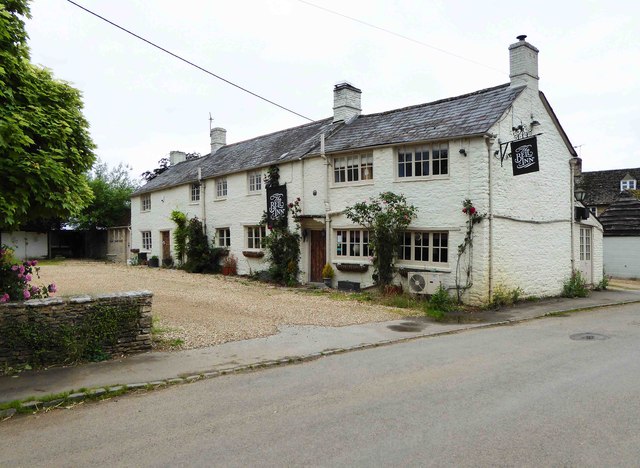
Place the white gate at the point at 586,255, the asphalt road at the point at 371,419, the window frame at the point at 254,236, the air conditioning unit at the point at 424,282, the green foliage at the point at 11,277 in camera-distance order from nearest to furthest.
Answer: the asphalt road at the point at 371,419 < the green foliage at the point at 11,277 < the air conditioning unit at the point at 424,282 < the white gate at the point at 586,255 < the window frame at the point at 254,236

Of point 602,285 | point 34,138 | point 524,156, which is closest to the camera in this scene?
point 34,138

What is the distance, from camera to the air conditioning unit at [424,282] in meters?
14.4

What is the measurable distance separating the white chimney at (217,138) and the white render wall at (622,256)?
22.2 meters

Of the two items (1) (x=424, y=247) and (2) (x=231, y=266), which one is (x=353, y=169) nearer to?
(1) (x=424, y=247)

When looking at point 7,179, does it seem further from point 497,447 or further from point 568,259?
point 568,259

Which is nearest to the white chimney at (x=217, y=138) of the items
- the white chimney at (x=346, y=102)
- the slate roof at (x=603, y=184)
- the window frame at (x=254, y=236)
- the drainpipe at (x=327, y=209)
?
the window frame at (x=254, y=236)

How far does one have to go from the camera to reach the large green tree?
20.2 feet

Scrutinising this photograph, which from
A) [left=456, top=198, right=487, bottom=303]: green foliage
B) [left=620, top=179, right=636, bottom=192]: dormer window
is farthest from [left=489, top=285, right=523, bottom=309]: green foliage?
[left=620, top=179, right=636, bottom=192]: dormer window

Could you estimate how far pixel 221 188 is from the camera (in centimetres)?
2381

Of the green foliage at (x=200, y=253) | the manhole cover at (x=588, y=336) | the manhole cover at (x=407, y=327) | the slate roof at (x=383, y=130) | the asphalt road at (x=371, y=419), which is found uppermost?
the slate roof at (x=383, y=130)

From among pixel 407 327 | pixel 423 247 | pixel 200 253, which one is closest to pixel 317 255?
pixel 423 247

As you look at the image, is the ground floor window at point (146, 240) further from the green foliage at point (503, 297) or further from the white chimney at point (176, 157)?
the green foliage at point (503, 297)

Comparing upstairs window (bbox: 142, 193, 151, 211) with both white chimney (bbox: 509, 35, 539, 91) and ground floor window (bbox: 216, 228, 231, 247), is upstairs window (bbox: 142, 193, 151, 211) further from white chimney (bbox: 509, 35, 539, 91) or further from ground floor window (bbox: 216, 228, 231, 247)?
white chimney (bbox: 509, 35, 539, 91)

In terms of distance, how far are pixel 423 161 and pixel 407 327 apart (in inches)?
259
